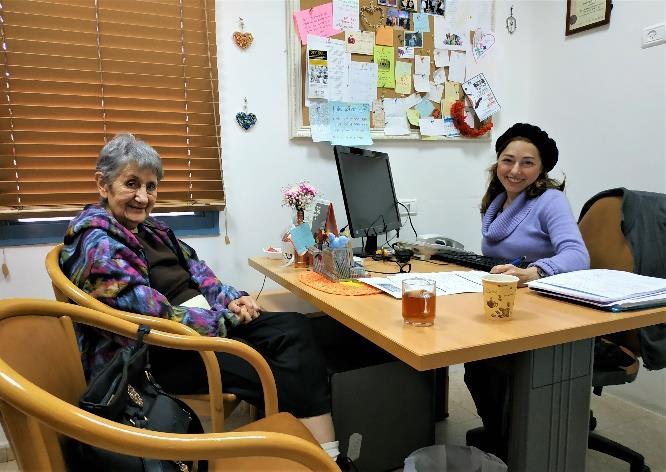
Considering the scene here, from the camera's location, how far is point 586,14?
7.70 ft

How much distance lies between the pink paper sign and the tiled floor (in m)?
1.74

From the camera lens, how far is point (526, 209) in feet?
5.87

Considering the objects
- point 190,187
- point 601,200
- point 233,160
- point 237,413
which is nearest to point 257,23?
point 233,160

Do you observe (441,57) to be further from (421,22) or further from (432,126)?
(432,126)

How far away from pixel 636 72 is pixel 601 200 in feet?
2.77

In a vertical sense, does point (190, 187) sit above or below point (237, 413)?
above

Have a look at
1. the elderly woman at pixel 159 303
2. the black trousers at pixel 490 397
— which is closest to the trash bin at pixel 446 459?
the black trousers at pixel 490 397

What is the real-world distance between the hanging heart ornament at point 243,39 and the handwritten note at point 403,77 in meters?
0.78

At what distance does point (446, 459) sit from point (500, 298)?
2.11ft

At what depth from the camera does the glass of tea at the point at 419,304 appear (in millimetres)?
1034

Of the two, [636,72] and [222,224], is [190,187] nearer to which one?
[222,224]

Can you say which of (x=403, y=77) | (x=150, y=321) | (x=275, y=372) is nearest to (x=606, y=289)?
(x=275, y=372)

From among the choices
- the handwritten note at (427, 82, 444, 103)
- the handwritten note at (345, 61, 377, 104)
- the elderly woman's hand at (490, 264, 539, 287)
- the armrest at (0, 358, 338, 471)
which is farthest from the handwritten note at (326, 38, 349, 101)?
the armrest at (0, 358, 338, 471)

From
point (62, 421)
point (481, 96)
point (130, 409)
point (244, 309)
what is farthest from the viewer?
point (481, 96)
